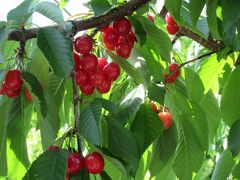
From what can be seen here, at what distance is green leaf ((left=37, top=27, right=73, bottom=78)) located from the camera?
110 cm

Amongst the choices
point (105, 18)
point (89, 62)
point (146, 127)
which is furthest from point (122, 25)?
point (146, 127)

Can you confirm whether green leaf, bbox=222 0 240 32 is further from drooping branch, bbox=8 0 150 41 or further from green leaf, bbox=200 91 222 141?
green leaf, bbox=200 91 222 141

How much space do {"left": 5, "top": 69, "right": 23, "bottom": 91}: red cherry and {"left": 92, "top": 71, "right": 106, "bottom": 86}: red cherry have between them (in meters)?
0.21

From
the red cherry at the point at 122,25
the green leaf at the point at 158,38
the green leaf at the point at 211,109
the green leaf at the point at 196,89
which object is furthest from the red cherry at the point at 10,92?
the green leaf at the point at 211,109

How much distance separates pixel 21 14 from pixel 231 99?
0.76 meters

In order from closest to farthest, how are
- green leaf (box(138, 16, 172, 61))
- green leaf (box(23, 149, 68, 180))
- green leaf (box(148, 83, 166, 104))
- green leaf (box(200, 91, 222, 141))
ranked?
1. green leaf (box(23, 149, 68, 180))
2. green leaf (box(148, 83, 166, 104))
3. green leaf (box(138, 16, 172, 61))
4. green leaf (box(200, 91, 222, 141))

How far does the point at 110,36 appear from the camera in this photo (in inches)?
58.9

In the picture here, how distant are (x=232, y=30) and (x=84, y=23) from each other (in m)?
0.39

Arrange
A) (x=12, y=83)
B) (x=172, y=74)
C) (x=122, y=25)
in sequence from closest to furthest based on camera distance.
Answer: (x=12, y=83)
(x=122, y=25)
(x=172, y=74)

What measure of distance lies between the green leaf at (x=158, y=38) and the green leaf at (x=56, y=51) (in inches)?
17.2

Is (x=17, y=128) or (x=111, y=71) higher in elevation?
(x=111, y=71)

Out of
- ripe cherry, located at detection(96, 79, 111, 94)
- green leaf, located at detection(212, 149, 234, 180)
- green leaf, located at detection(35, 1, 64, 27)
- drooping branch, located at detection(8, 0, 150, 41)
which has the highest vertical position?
green leaf, located at detection(35, 1, 64, 27)

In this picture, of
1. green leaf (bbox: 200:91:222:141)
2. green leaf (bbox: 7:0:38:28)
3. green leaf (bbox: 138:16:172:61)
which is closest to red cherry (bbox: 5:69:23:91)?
green leaf (bbox: 7:0:38:28)

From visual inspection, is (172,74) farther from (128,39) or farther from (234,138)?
(234,138)
